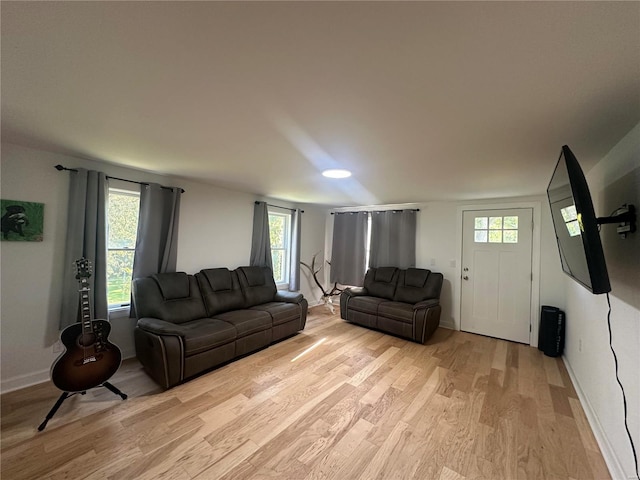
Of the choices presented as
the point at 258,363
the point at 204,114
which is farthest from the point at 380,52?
the point at 258,363

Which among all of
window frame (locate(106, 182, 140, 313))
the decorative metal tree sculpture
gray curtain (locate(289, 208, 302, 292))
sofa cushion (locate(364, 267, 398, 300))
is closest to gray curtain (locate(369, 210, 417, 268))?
sofa cushion (locate(364, 267, 398, 300))

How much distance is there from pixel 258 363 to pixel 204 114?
2637mm

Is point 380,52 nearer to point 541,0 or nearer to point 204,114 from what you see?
point 541,0

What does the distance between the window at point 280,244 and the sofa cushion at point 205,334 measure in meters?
2.10

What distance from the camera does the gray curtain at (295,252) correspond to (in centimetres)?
506

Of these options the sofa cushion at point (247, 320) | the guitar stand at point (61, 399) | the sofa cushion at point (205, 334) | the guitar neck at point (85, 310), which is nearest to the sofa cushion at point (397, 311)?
the sofa cushion at point (247, 320)

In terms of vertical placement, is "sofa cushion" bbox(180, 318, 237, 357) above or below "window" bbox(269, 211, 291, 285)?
below

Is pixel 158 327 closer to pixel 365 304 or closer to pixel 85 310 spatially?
pixel 85 310

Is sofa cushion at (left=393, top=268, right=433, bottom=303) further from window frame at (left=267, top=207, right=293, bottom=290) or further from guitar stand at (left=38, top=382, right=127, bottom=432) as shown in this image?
guitar stand at (left=38, top=382, right=127, bottom=432)

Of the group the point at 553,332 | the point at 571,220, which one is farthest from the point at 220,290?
the point at 553,332

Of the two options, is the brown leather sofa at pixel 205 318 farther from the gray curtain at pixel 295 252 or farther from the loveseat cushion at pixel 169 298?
the gray curtain at pixel 295 252

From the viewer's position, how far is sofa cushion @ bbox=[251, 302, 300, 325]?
352 centimetres

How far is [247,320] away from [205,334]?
22.3 inches

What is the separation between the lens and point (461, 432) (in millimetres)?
1965
